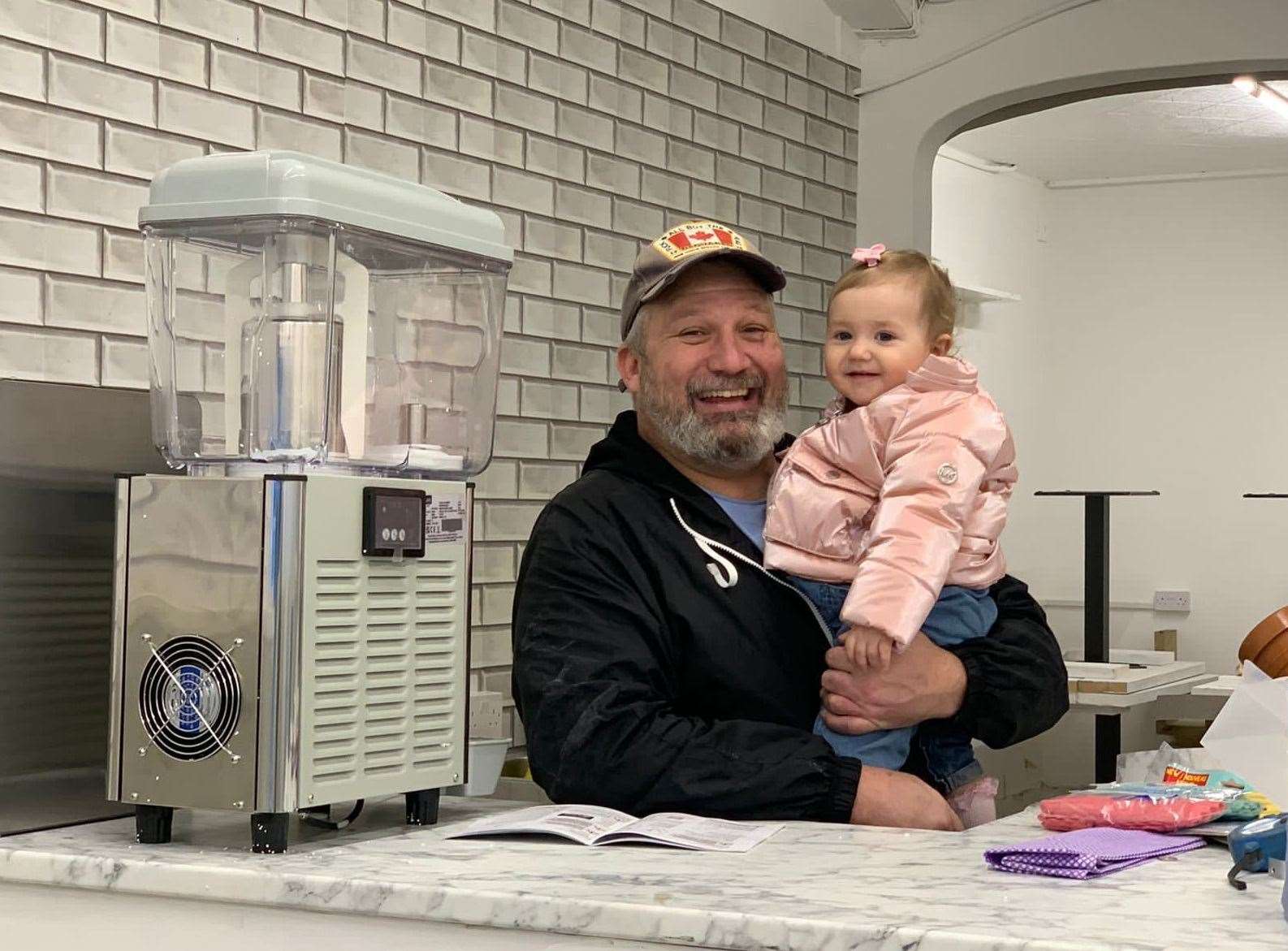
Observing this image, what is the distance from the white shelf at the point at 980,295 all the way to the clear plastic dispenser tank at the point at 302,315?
20.4 ft

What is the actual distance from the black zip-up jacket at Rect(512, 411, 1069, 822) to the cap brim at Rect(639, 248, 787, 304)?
217 mm

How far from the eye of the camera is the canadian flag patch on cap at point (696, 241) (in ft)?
8.96

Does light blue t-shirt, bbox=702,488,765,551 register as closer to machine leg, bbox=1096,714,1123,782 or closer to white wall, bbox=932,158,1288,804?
machine leg, bbox=1096,714,1123,782

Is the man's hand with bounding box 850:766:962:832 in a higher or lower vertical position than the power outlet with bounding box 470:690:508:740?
higher

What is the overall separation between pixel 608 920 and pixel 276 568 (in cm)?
56

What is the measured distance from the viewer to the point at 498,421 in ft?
12.0

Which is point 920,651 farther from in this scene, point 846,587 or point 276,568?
point 276,568

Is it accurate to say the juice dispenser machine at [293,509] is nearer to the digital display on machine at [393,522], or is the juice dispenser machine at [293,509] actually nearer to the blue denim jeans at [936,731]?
the digital display on machine at [393,522]

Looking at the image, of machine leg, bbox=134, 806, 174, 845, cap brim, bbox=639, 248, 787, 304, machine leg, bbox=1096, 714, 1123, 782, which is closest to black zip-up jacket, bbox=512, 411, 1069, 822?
cap brim, bbox=639, 248, 787, 304

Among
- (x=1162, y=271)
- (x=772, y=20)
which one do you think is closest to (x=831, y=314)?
(x=772, y=20)

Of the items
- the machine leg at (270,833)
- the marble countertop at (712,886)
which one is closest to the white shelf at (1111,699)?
the marble countertop at (712,886)

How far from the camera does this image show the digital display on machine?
194 cm

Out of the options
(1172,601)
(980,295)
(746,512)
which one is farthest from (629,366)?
(1172,601)

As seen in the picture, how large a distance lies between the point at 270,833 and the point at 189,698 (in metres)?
0.18
